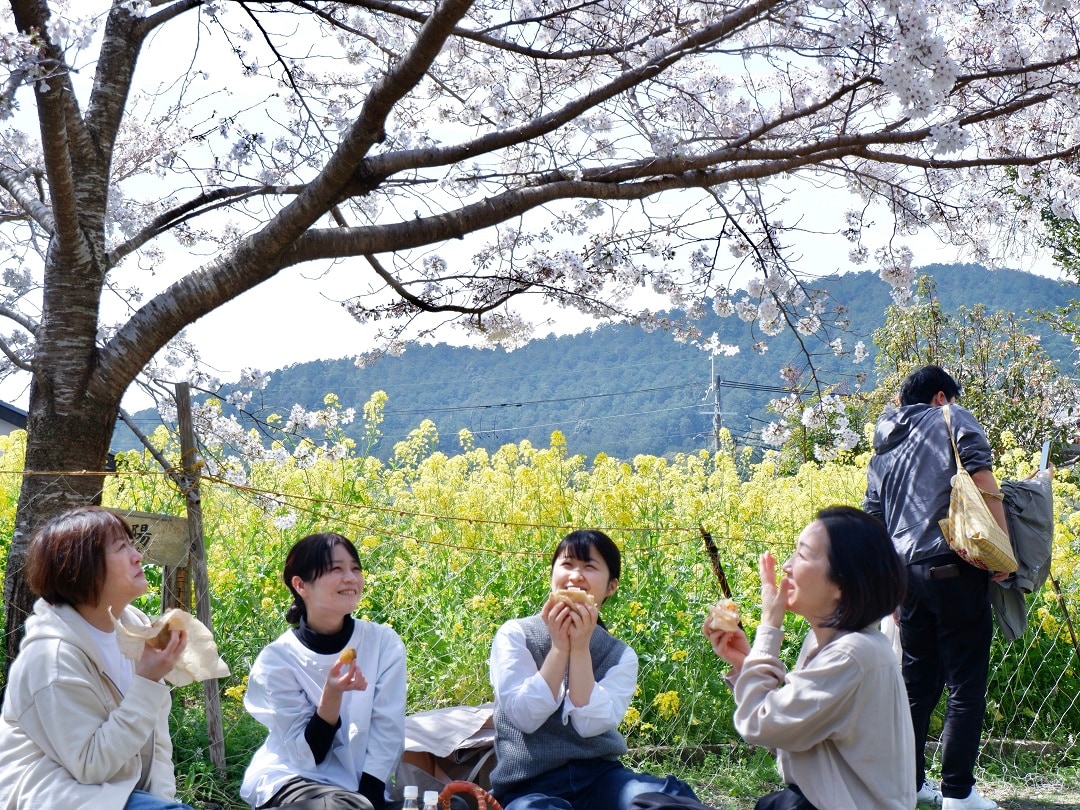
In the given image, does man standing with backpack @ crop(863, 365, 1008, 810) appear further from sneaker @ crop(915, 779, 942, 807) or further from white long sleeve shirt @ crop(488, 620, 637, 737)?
white long sleeve shirt @ crop(488, 620, 637, 737)

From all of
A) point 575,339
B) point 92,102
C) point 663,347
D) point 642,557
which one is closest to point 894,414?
point 642,557

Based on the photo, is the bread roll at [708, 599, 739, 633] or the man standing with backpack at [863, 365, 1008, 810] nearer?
the bread roll at [708, 599, 739, 633]

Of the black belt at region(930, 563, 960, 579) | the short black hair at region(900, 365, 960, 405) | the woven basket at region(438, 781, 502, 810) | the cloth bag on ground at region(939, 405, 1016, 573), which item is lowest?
the woven basket at region(438, 781, 502, 810)

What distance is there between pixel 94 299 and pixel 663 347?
51.7 metres

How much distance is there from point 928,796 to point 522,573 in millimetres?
1862

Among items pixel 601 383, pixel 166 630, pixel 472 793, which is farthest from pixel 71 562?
pixel 601 383

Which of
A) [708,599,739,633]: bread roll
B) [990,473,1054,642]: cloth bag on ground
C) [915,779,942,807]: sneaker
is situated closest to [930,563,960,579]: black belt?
[990,473,1054,642]: cloth bag on ground

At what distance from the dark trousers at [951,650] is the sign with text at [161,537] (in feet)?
8.02

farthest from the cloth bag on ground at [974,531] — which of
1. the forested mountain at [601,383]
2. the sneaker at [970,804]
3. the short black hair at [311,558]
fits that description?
the forested mountain at [601,383]

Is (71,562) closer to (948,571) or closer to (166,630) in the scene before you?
(166,630)

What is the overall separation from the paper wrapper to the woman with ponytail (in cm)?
38

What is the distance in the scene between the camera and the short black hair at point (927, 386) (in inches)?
150

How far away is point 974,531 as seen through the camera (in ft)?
11.1

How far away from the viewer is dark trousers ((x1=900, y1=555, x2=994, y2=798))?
359 centimetres
